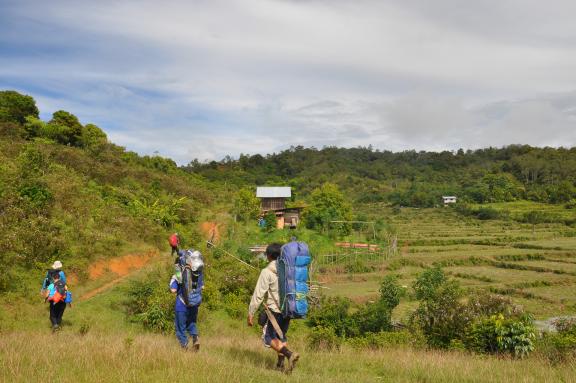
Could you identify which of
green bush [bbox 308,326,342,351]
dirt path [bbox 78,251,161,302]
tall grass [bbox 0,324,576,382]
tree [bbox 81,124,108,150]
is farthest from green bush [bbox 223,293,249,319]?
tree [bbox 81,124,108,150]

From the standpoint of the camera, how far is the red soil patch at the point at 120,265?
50.9 ft

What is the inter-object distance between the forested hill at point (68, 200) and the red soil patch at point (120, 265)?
32 cm

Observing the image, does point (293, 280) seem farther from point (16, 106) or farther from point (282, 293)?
point (16, 106)

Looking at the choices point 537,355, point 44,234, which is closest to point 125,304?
point 44,234

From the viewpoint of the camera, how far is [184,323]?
23.7 ft

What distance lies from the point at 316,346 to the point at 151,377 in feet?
16.1

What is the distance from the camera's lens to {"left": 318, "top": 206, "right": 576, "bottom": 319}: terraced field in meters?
26.0

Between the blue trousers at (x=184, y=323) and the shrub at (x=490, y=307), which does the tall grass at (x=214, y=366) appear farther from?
the shrub at (x=490, y=307)

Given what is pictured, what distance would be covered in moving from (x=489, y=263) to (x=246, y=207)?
18.7 meters

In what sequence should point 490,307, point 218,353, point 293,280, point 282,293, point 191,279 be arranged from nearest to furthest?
1. point 293,280
2. point 282,293
3. point 218,353
4. point 191,279
5. point 490,307

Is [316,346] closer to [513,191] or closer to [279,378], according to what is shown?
[279,378]

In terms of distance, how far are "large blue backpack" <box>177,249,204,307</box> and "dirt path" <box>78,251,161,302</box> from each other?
7.33 meters

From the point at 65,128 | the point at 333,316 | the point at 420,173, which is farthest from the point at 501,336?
the point at 420,173

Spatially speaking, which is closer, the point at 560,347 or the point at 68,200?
the point at 560,347
